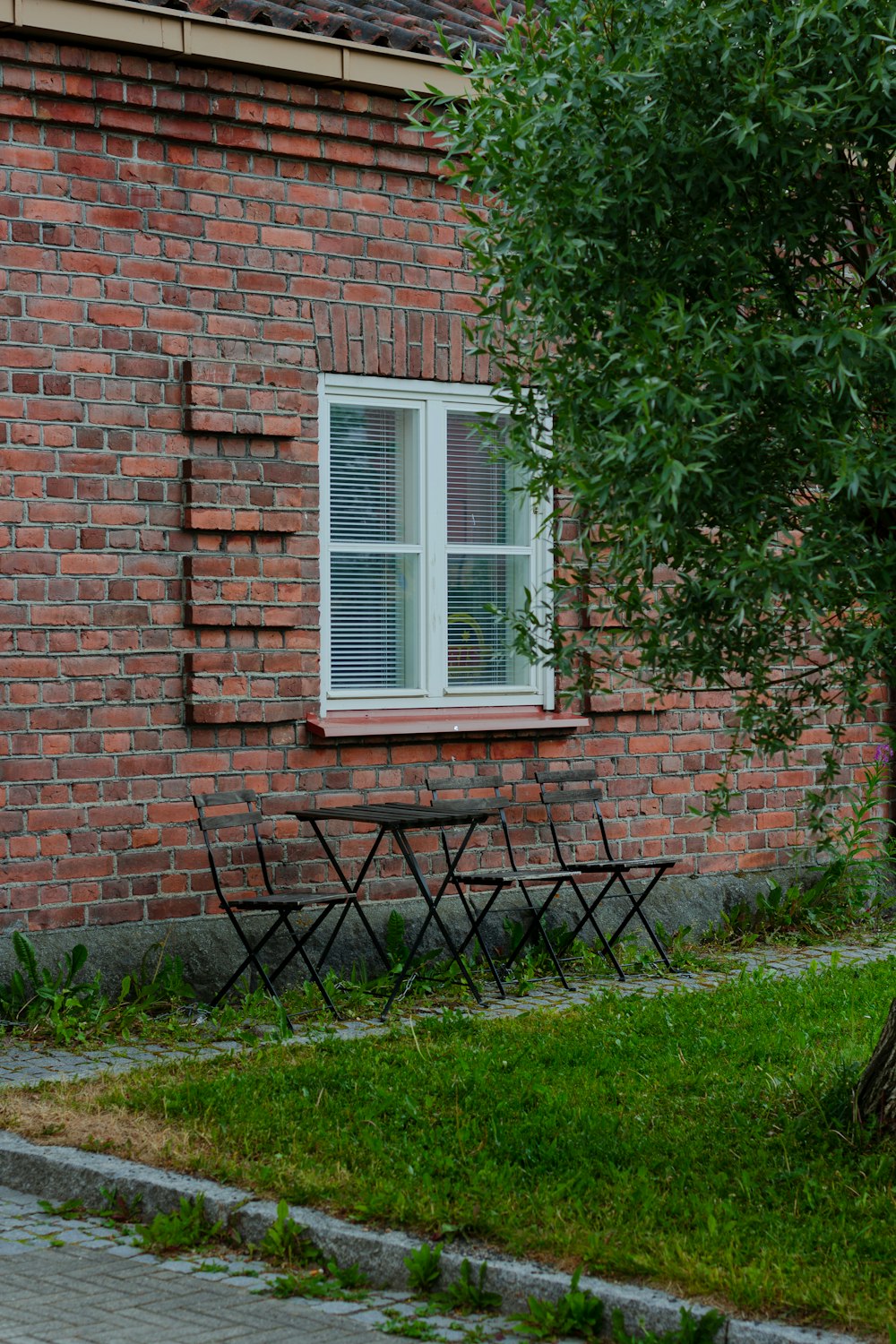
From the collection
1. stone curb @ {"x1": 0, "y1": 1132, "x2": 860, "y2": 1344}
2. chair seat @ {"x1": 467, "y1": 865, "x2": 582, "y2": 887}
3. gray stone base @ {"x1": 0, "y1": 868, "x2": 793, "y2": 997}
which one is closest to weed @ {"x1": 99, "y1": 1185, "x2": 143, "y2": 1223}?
stone curb @ {"x1": 0, "y1": 1132, "x2": 860, "y2": 1344}

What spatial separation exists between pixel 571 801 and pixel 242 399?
2.73m

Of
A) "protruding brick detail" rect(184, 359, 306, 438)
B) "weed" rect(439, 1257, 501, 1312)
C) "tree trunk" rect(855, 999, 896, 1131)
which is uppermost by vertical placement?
"protruding brick detail" rect(184, 359, 306, 438)

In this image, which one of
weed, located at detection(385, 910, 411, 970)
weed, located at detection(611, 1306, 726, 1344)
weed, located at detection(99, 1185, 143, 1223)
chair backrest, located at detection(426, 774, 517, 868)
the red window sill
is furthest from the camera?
chair backrest, located at detection(426, 774, 517, 868)

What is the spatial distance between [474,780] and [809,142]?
4775 mm

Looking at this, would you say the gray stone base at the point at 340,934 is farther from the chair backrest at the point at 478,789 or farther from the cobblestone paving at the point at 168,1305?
the cobblestone paving at the point at 168,1305

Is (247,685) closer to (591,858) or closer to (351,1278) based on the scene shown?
(591,858)

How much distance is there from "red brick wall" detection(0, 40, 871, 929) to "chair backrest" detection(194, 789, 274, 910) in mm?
120

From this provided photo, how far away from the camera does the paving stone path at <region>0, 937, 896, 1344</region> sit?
4520 mm

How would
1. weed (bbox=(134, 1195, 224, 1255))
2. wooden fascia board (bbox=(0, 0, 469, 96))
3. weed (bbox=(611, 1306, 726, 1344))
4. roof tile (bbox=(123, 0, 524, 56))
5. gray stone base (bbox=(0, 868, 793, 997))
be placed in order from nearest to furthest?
1. weed (bbox=(611, 1306, 726, 1344))
2. weed (bbox=(134, 1195, 224, 1255))
3. wooden fascia board (bbox=(0, 0, 469, 96))
4. gray stone base (bbox=(0, 868, 793, 997))
5. roof tile (bbox=(123, 0, 524, 56))

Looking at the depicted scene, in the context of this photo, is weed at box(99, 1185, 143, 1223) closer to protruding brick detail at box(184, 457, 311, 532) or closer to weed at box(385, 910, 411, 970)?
weed at box(385, 910, 411, 970)

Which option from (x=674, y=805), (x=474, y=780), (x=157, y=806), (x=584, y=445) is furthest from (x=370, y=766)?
(x=584, y=445)

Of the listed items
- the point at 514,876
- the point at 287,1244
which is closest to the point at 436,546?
the point at 514,876

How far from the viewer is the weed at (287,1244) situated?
5.07m

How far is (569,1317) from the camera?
448cm
